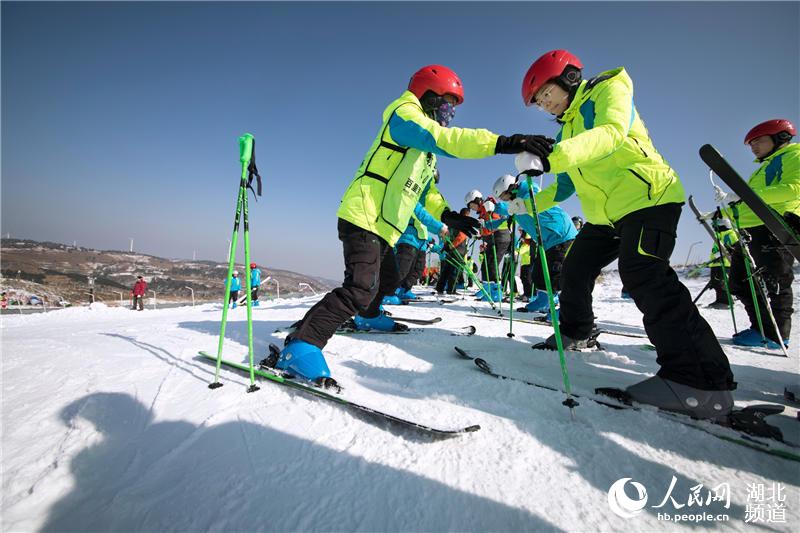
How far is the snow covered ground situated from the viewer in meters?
1.04

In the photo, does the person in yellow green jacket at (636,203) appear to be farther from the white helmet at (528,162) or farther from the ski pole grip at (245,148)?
the ski pole grip at (245,148)

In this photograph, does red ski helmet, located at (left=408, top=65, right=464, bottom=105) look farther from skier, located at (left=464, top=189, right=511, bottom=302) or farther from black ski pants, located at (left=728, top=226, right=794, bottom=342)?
skier, located at (left=464, top=189, right=511, bottom=302)

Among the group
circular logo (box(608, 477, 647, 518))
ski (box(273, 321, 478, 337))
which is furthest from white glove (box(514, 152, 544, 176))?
ski (box(273, 321, 478, 337))

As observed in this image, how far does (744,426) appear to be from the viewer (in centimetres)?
156

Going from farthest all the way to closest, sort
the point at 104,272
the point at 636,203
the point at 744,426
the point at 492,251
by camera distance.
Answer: the point at 104,272 < the point at 492,251 < the point at 636,203 < the point at 744,426

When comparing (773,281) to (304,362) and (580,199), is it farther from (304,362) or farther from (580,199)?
(304,362)

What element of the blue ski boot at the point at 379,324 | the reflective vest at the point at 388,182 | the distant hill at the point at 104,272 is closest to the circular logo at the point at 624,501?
the reflective vest at the point at 388,182

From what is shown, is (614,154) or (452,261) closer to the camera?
(614,154)

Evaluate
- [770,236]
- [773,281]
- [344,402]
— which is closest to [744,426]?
[344,402]

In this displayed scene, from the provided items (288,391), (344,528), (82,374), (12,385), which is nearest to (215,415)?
(288,391)

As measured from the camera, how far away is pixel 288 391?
1.95 meters

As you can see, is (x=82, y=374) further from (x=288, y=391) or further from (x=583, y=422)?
(x=583, y=422)

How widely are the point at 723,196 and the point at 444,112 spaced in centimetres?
366

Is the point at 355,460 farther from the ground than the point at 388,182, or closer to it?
closer to it
